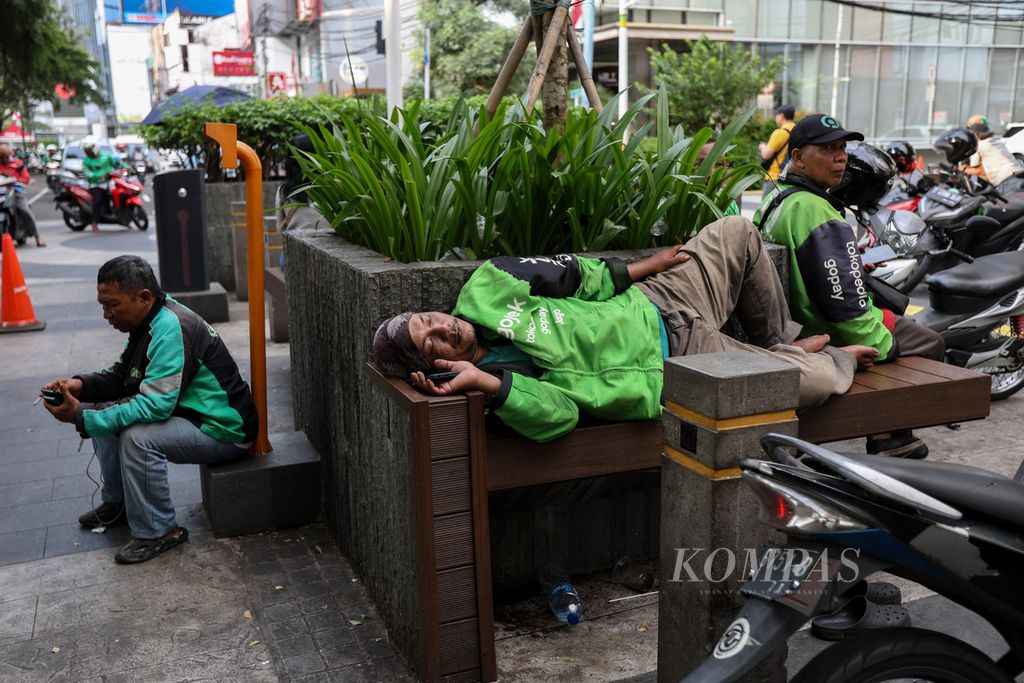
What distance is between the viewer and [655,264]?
3.87 m

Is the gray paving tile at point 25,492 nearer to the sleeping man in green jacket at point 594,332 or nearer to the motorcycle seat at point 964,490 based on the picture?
the sleeping man in green jacket at point 594,332

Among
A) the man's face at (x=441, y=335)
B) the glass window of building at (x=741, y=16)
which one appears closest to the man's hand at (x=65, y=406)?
the man's face at (x=441, y=335)

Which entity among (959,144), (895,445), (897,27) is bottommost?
(895,445)

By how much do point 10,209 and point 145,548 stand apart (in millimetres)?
13772

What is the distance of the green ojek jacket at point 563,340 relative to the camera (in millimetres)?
3246

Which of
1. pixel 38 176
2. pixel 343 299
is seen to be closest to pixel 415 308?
pixel 343 299

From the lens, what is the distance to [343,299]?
3.82m

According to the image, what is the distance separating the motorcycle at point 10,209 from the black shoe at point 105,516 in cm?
1288

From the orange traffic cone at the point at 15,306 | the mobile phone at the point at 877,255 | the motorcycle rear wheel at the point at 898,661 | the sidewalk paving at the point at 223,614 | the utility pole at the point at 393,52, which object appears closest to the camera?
the motorcycle rear wheel at the point at 898,661

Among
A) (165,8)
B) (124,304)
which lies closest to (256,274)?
(124,304)

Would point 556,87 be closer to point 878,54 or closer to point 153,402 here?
point 153,402

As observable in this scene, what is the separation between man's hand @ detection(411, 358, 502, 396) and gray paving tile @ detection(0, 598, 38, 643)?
5.79 feet

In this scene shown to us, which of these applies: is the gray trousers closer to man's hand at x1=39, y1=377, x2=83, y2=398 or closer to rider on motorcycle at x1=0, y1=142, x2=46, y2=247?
man's hand at x1=39, y1=377, x2=83, y2=398

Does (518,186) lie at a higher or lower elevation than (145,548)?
higher
